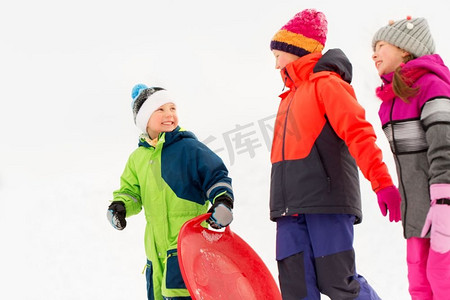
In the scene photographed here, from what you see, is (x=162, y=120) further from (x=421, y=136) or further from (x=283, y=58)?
(x=421, y=136)

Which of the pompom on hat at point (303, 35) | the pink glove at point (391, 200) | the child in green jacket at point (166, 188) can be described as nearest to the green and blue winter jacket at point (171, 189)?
the child in green jacket at point (166, 188)

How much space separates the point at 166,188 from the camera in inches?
115

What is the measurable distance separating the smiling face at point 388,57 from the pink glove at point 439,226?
2.44 feet

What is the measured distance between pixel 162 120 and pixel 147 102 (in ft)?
0.47

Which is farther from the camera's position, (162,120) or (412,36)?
(162,120)

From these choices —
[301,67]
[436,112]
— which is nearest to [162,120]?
[301,67]

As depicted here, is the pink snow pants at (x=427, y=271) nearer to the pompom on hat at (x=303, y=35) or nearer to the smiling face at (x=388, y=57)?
the smiling face at (x=388, y=57)

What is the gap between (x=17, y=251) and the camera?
16.5ft

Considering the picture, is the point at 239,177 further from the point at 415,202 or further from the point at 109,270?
the point at 415,202

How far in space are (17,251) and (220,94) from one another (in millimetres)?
2623

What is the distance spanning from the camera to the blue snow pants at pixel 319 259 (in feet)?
7.89

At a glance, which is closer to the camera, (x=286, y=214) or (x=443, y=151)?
(x=443, y=151)

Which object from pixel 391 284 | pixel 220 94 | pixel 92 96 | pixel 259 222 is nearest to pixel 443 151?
pixel 391 284

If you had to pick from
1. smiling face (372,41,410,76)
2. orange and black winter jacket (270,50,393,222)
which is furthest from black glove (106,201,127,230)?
smiling face (372,41,410,76)
